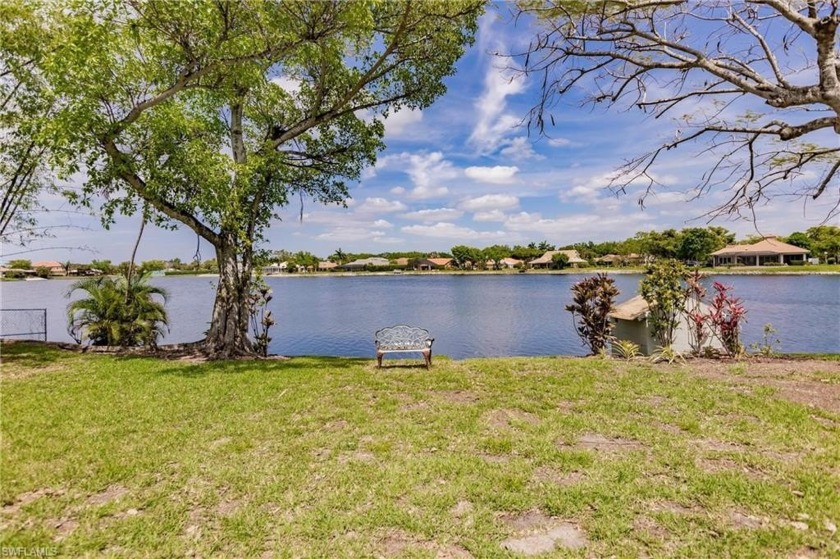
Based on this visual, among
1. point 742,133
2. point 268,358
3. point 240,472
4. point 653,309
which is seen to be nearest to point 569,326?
point 653,309

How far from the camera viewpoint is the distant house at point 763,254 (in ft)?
234

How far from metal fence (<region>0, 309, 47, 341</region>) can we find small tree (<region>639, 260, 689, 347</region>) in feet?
60.8

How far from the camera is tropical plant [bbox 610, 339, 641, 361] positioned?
978 cm

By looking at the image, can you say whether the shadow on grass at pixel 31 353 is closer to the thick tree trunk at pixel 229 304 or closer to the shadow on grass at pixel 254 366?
the shadow on grass at pixel 254 366

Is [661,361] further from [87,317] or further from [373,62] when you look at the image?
[87,317]

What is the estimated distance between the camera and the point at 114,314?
1202 cm

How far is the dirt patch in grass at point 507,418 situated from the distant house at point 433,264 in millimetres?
107296

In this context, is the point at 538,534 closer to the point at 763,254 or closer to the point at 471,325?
the point at 471,325

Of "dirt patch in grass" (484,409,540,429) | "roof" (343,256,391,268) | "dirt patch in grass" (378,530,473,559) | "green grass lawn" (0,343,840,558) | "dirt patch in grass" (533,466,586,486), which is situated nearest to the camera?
"dirt patch in grass" (378,530,473,559)

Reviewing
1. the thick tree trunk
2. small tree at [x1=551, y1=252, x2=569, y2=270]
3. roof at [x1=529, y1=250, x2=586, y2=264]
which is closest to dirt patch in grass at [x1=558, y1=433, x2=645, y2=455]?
the thick tree trunk

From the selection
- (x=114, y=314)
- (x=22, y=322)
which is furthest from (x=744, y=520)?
(x=22, y=322)

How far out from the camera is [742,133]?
325 inches

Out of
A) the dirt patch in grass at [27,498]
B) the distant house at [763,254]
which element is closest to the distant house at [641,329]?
the dirt patch in grass at [27,498]

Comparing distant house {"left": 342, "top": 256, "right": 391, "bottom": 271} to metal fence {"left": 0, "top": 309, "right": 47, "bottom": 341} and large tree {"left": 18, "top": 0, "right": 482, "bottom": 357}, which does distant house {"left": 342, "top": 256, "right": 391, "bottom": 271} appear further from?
large tree {"left": 18, "top": 0, "right": 482, "bottom": 357}
